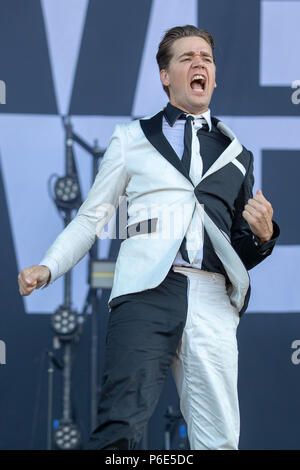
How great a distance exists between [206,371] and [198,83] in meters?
0.94

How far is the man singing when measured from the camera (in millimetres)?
2160

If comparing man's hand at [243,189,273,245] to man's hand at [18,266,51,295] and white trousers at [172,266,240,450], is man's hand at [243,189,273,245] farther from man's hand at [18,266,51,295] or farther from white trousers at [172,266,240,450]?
man's hand at [18,266,51,295]

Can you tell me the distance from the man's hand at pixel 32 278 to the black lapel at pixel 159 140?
0.50 meters

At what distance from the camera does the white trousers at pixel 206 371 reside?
7.30 feet

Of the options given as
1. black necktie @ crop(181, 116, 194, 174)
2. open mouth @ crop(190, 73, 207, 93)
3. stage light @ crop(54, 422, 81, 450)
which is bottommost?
stage light @ crop(54, 422, 81, 450)

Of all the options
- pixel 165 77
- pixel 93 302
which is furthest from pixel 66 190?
pixel 165 77

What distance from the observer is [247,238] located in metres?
2.46

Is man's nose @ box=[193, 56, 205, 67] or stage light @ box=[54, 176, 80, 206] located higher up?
man's nose @ box=[193, 56, 205, 67]

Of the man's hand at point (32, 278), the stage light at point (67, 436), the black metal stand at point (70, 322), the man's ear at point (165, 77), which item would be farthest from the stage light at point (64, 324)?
the man's hand at point (32, 278)

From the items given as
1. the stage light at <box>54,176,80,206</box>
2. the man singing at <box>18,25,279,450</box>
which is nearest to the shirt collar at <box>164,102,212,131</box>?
the man singing at <box>18,25,279,450</box>

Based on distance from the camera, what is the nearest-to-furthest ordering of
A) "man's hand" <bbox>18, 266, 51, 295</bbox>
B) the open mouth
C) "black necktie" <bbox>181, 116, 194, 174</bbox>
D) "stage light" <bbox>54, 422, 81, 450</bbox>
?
"man's hand" <bbox>18, 266, 51, 295</bbox>, "black necktie" <bbox>181, 116, 194, 174</bbox>, the open mouth, "stage light" <bbox>54, 422, 81, 450</bbox>

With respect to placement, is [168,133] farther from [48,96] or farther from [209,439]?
[48,96]

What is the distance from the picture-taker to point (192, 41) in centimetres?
258

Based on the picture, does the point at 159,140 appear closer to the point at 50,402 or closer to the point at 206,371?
the point at 206,371
